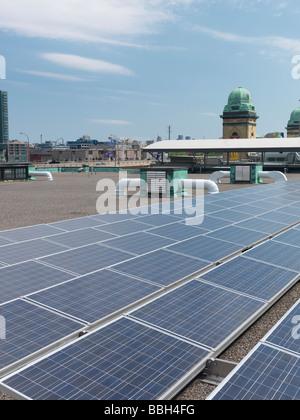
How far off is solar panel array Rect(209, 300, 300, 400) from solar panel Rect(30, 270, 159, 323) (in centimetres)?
264

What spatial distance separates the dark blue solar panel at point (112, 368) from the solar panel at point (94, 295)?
2.75 ft

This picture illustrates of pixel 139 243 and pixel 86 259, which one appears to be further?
pixel 139 243

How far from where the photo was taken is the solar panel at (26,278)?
8266mm

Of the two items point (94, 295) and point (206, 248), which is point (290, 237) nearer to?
point (206, 248)

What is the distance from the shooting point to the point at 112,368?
5715mm

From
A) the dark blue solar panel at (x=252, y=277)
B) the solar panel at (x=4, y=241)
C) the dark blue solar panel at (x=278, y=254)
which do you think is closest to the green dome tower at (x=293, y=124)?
the dark blue solar panel at (x=278, y=254)

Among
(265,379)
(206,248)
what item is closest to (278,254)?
(206,248)

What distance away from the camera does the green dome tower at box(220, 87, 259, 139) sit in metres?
138

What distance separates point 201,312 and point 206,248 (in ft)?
15.0

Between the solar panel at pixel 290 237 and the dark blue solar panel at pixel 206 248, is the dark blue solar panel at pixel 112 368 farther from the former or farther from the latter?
the solar panel at pixel 290 237

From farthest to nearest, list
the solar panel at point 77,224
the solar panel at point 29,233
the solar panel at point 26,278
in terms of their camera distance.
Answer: the solar panel at point 77,224, the solar panel at point 29,233, the solar panel at point 26,278

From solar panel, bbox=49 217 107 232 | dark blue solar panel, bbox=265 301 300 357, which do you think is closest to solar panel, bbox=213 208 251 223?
solar panel, bbox=49 217 107 232

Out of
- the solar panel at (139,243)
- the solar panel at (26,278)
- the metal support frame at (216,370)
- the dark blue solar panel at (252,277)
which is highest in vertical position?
the solar panel at (139,243)

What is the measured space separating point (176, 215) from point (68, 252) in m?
6.94
